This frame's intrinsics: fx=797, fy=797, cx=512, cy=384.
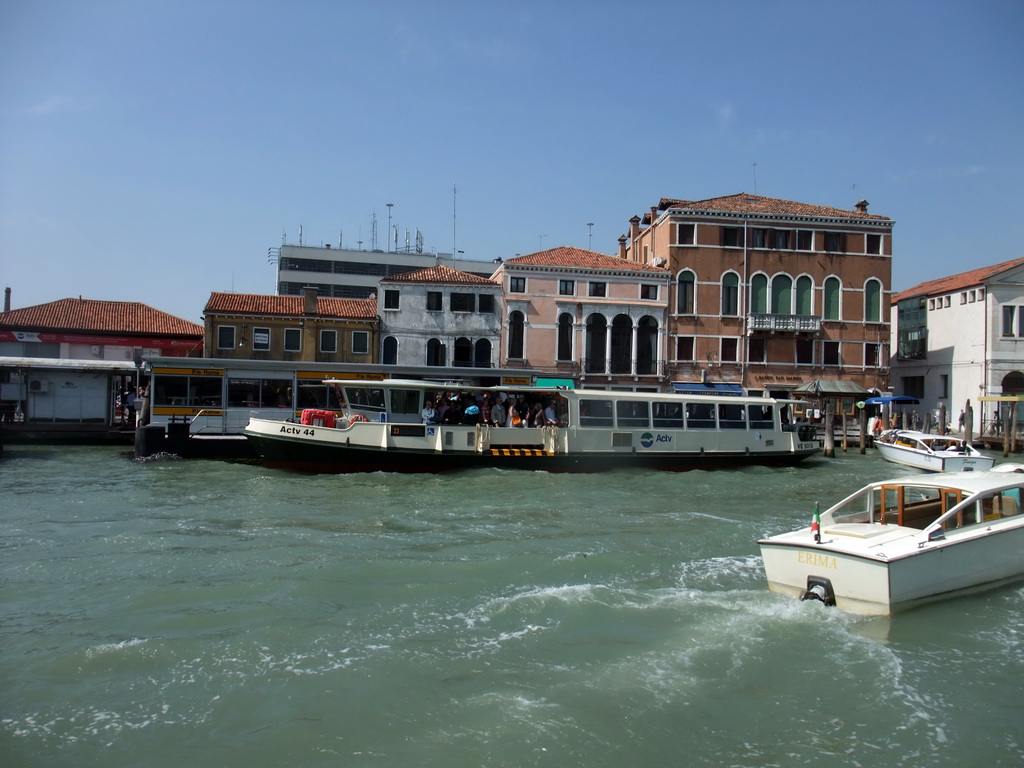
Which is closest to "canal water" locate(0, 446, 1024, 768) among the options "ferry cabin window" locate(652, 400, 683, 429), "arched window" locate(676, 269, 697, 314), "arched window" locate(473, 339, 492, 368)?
"ferry cabin window" locate(652, 400, 683, 429)

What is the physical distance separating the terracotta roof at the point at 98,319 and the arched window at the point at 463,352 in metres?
13.5

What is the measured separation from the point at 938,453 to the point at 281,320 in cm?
2539

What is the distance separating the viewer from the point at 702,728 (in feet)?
19.0

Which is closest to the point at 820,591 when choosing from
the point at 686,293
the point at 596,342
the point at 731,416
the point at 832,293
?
the point at 731,416

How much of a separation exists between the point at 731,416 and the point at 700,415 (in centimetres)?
104

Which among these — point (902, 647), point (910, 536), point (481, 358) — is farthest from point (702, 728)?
point (481, 358)

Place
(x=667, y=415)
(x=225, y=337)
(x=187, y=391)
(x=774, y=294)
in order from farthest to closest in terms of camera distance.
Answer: (x=774, y=294) → (x=225, y=337) → (x=187, y=391) → (x=667, y=415)

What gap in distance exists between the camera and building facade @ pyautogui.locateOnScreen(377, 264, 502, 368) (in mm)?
35375

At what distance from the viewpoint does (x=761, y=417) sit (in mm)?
23281

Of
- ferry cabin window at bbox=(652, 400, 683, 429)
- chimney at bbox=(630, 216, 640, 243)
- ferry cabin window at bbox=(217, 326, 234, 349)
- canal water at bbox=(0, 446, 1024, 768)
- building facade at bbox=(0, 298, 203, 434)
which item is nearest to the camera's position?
canal water at bbox=(0, 446, 1024, 768)

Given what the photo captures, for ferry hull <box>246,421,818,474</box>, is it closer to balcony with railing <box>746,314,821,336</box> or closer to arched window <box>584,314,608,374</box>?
arched window <box>584,314,608,374</box>

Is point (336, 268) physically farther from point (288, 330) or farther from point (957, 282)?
point (957, 282)

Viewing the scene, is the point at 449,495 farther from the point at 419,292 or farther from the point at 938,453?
the point at 419,292

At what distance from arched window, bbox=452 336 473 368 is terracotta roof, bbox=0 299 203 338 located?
1355 cm
